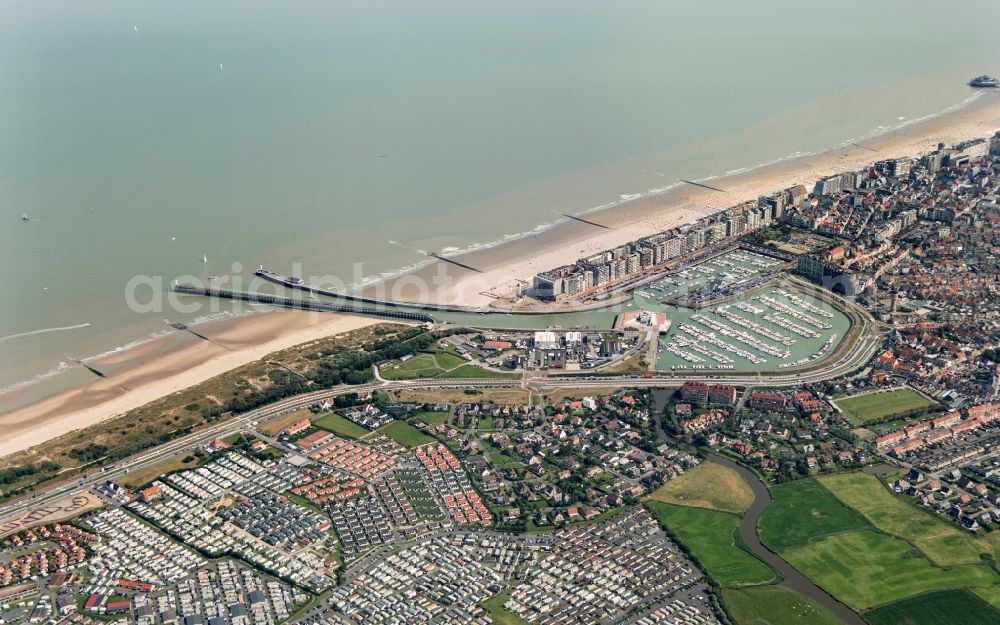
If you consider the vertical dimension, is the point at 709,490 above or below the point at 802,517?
above

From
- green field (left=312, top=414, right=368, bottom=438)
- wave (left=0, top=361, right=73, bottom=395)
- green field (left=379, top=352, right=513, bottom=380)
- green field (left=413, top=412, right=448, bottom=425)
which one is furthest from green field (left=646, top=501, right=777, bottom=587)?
→ wave (left=0, top=361, right=73, bottom=395)

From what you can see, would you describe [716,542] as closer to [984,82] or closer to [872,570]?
[872,570]

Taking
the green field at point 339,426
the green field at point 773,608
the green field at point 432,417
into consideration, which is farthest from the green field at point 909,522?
the green field at point 339,426

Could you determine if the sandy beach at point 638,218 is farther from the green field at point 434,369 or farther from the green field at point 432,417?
the green field at point 432,417

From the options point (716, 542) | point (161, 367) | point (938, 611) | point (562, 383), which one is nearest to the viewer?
point (938, 611)

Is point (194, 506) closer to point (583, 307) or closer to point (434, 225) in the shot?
point (583, 307)

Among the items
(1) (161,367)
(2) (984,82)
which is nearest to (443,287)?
(1) (161,367)

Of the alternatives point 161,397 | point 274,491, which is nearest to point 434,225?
point 161,397
